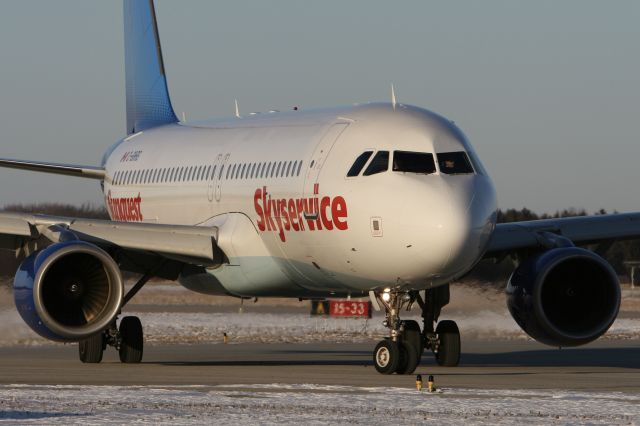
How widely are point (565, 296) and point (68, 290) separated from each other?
27.0ft

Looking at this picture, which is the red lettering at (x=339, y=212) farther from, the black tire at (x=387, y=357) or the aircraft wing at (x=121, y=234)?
the aircraft wing at (x=121, y=234)

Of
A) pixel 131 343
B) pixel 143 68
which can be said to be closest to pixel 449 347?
pixel 131 343

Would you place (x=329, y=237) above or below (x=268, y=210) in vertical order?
below

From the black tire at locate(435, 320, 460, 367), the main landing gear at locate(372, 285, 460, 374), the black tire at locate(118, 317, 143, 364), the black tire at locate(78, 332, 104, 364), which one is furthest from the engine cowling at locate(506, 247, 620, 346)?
the black tire at locate(78, 332, 104, 364)

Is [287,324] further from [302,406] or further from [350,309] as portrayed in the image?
[302,406]

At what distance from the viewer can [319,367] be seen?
980 inches

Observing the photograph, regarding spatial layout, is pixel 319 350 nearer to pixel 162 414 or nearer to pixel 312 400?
pixel 312 400

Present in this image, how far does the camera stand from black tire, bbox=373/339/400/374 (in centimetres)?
2148

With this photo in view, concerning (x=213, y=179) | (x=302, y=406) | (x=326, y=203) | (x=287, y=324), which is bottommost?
(x=287, y=324)

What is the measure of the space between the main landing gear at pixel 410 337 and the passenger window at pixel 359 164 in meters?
1.82

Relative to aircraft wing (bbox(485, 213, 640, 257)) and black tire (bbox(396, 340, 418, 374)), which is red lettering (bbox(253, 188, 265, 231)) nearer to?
aircraft wing (bbox(485, 213, 640, 257))

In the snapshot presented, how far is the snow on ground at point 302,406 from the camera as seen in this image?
48.9 ft

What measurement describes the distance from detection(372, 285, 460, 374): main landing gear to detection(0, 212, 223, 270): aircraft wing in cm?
364

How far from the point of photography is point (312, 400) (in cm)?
1709
